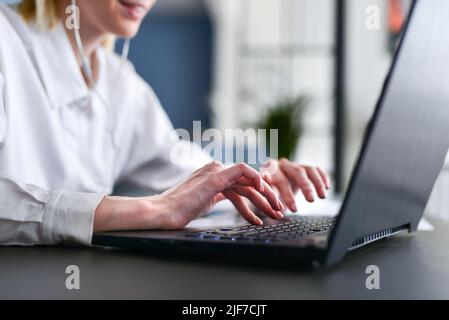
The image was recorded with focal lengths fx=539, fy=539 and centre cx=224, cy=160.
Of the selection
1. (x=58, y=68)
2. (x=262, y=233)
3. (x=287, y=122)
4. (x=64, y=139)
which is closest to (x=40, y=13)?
(x=58, y=68)

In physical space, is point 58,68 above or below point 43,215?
above

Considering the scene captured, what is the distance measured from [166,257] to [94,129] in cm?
70

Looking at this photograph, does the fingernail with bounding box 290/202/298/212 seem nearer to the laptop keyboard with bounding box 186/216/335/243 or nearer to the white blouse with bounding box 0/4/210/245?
the laptop keyboard with bounding box 186/216/335/243

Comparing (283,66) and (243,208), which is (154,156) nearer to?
(243,208)

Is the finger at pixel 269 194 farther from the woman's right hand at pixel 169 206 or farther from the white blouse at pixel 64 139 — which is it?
the white blouse at pixel 64 139

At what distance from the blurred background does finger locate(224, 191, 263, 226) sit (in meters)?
0.15

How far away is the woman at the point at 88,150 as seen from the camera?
69cm

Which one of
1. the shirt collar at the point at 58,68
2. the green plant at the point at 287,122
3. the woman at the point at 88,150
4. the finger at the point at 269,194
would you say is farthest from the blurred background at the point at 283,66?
the shirt collar at the point at 58,68

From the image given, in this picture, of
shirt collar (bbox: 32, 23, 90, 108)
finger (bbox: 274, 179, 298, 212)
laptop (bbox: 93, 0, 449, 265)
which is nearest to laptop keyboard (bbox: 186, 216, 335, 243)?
laptop (bbox: 93, 0, 449, 265)

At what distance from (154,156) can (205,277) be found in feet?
3.12

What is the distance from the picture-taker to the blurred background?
11.3 ft

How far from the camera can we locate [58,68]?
3.58ft

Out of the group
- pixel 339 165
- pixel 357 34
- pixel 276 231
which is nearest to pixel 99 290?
pixel 276 231
